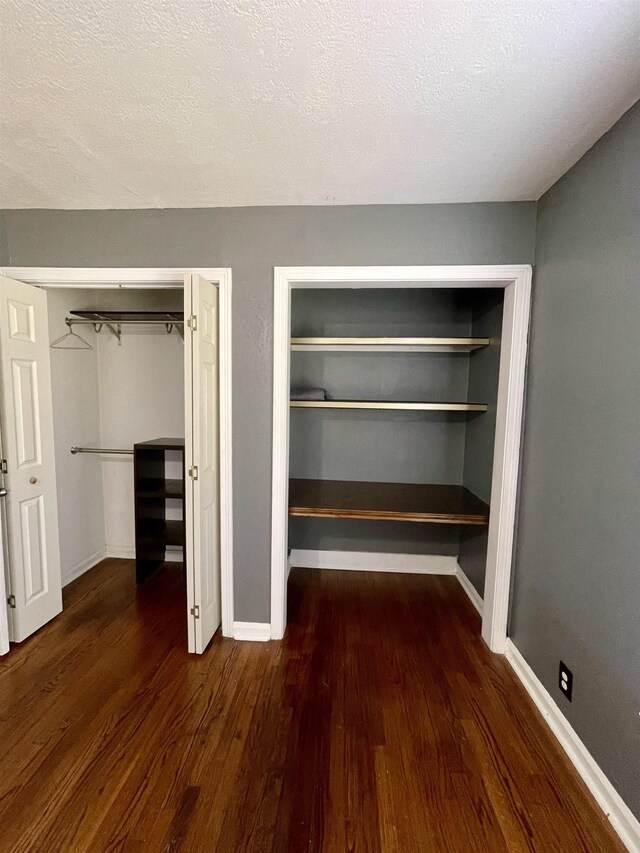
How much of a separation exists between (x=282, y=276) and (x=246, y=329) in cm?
35

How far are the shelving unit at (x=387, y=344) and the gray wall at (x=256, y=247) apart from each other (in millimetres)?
527

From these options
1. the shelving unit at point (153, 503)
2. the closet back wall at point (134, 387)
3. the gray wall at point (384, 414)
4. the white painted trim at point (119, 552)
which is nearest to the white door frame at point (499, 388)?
the gray wall at point (384, 414)

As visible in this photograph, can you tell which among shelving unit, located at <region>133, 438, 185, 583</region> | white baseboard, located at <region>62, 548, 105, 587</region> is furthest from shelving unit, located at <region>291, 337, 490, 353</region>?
white baseboard, located at <region>62, 548, 105, 587</region>

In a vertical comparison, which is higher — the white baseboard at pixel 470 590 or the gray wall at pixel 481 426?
the gray wall at pixel 481 426

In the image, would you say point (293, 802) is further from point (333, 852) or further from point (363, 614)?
point (363, 614)

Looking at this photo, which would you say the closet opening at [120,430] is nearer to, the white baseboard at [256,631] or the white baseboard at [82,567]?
the white baseboard at [82,567]

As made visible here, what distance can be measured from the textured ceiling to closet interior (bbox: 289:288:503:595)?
1.07 m

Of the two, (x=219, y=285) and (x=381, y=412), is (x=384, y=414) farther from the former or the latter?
(x=219, y=285)

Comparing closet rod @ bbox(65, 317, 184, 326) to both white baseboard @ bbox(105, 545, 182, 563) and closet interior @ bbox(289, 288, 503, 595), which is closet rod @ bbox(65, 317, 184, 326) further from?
white baseboard @ bbox(105, 545, 182, 563)

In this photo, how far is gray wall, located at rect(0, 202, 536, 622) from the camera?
6.19 feet

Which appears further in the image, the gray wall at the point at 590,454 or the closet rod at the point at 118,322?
the closet rod at the point at 118,322

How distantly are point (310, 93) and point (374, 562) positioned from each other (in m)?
2.95

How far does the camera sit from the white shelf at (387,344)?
2.35 meters

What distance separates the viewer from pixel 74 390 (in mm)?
2770
